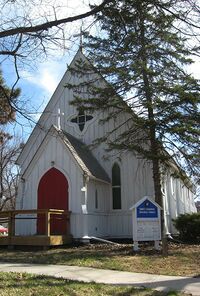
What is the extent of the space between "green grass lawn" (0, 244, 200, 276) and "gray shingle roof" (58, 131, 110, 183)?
381cm

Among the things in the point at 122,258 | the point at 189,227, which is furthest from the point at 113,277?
the point at 189,227

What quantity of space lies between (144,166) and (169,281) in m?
11.2

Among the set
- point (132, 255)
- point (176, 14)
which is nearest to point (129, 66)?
point (132, 255)

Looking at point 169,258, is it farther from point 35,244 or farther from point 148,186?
point 148,186

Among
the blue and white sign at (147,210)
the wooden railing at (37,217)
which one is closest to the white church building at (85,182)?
the wooden railing at (37,217)

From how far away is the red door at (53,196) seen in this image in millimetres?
20188

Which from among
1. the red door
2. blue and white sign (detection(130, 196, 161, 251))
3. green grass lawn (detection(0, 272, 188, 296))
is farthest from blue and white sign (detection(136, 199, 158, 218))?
green grass lawn (detection(0, 272, 188, 296))

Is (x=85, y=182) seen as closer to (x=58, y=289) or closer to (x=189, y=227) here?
(x=189, y=227)

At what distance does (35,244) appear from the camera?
17.9m

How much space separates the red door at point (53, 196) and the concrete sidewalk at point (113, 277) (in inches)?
269

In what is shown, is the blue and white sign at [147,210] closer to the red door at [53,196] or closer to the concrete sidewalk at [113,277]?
the red door at [53,196]

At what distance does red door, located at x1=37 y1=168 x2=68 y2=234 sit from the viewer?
2019 cm

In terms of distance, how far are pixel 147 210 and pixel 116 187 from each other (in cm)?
563

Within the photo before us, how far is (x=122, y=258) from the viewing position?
48.3 ft
